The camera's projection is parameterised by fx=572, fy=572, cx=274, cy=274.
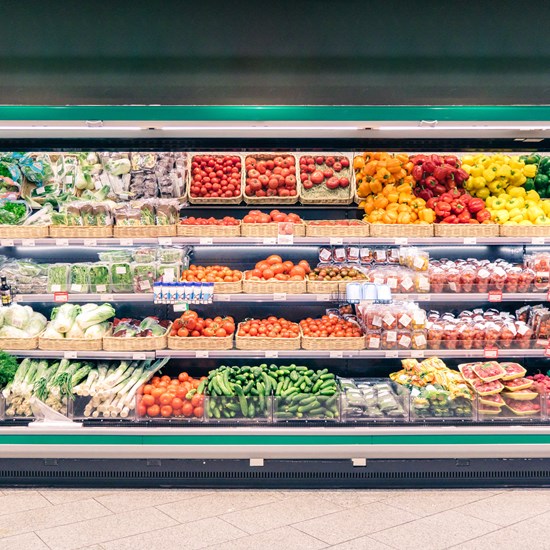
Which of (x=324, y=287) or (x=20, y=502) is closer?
(x=20, y=502)

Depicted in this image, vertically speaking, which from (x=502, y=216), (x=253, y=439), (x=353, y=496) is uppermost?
(x=502, y=216)

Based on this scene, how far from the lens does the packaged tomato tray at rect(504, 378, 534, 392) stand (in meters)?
4.25

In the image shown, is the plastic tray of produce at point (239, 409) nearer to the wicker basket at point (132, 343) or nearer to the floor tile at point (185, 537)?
the wicker basket at point (132, 343)

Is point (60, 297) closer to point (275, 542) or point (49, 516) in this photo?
point (49, 516)

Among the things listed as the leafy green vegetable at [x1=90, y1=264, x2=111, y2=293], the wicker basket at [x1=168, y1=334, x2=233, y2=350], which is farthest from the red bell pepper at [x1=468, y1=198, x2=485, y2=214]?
the leafy green vegetable at [x1=90, y1=264, x2=111, y2=293]

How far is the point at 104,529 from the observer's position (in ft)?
11.3

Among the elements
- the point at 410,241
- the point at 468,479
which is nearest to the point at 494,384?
the point at 468,479

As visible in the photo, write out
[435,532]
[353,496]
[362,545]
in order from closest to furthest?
[362,545] < [435,532] < [353,496]

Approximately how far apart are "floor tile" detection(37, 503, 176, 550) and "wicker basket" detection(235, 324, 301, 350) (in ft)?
4.29

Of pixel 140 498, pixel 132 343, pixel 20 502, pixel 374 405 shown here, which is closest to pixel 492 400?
pixel 374 405

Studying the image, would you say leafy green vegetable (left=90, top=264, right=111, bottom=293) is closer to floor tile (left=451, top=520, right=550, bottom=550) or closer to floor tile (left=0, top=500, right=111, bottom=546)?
floor tile (left=0, top=500, right=111, bottom=546)

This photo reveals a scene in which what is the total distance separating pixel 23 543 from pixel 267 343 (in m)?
2.02

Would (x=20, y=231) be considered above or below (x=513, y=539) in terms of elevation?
above

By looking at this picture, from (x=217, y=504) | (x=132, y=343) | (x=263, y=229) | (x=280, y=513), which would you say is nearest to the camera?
(x=280, y=513)
